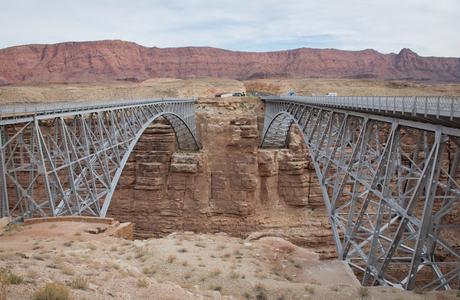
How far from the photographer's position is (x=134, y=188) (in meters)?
44.9

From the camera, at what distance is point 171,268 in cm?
1496

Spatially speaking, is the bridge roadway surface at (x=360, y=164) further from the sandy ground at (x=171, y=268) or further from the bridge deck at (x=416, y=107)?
the sandy ground at (x=171, y=268)

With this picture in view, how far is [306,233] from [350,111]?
24.0m

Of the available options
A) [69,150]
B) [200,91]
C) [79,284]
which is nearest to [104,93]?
[200,91]

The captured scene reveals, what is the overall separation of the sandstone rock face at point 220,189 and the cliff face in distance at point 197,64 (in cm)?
8102

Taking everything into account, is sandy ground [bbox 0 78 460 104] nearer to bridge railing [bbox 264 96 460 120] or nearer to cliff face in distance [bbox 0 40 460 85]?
cliff face in distance [bbox 0 40 460 85]

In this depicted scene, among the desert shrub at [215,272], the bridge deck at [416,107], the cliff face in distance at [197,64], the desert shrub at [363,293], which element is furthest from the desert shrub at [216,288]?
the cliff face in distance at [197,64]

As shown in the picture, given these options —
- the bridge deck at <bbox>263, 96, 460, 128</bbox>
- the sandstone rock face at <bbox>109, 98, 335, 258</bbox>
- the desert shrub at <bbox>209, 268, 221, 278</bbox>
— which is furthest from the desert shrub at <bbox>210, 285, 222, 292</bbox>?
the sandstone rock face at <bbox>109, 98, 335, 258</bbox>

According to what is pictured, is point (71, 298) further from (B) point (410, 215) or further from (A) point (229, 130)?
(A) point (229, 130)

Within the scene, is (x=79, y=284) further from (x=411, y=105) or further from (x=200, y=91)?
(x=200, y=91)

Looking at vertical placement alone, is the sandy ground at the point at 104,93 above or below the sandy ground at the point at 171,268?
above

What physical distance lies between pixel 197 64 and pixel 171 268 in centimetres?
13065

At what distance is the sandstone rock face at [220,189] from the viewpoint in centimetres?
4400

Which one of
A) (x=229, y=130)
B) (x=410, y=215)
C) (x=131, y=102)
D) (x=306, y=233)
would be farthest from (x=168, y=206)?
(x=410, y=215)
